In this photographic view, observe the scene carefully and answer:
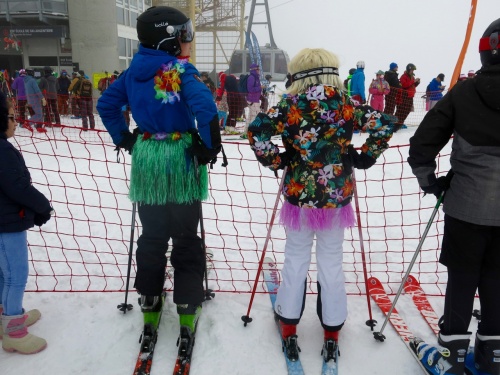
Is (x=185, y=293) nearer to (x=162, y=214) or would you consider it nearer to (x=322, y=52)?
(x=162, y=214)

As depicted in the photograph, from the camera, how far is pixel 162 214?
212cm

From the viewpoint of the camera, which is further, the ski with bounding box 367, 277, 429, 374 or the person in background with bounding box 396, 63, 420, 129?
the person in background with bounding box 396, 63, 420, 129

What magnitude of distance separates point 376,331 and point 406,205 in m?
2.57

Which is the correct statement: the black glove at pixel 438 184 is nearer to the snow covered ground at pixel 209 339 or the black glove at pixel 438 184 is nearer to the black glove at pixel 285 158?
the black glove at pixel 285 158

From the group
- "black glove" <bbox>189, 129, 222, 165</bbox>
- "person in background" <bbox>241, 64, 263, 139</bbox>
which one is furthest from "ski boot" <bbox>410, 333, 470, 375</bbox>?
"person in background" <bbox>241, 64, 263, 139</bbox>

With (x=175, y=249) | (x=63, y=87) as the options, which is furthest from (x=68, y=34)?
(x=175, y=249)

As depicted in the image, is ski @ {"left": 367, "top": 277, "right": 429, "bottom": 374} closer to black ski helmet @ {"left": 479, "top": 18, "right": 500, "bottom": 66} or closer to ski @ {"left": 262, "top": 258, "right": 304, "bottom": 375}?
ski @ {"left": 262, "top": 258, "right": 304, "bottom": 375}

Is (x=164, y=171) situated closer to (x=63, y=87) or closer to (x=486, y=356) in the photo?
(x=486, y=356)

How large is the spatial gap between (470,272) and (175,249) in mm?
1451

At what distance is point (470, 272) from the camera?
1790 mm

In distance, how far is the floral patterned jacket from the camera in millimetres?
1851

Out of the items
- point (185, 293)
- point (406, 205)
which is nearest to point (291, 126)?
point (185, 293)

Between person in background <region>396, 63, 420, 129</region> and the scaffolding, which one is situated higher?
the scaffolding

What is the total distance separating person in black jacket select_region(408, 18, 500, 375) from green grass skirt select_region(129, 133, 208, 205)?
1.10m
